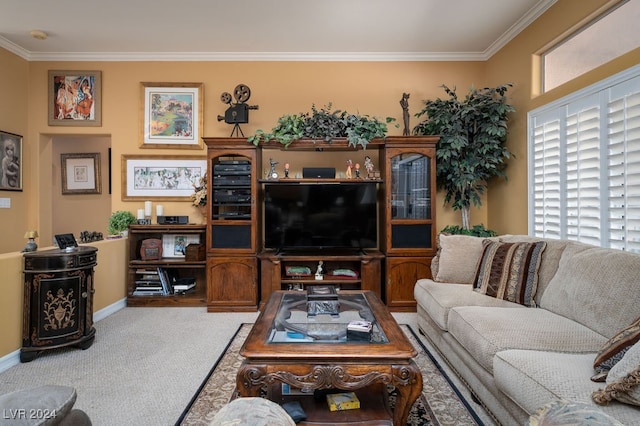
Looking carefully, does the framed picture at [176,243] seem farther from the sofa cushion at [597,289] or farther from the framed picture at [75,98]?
the sofa cushion at [597,289]

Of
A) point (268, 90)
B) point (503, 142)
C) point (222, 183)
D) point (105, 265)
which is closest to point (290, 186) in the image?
point (222, 183)

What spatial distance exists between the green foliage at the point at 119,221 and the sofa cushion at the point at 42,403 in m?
3.42

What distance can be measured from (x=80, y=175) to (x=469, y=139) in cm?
559

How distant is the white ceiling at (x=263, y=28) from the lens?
3219 mm

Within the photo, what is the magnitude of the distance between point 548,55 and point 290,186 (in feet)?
9.67

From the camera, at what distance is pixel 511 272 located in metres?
2.48

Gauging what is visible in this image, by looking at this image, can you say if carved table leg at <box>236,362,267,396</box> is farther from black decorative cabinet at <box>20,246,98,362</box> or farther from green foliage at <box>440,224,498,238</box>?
green foliage at <box>440,224,498,238</box>

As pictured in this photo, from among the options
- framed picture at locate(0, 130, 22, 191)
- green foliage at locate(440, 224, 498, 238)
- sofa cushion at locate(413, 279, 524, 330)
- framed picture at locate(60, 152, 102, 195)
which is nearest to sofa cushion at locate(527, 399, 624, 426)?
sofa cushion at locate(413, 279, 524, 330)

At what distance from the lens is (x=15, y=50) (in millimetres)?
4020

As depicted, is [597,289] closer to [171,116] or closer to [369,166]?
[369,166]

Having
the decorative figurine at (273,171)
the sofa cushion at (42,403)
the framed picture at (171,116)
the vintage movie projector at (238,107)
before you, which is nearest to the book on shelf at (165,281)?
the framed picture at (171,116)

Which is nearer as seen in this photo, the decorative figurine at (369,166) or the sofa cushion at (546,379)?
the sofa cushion at (546,379)

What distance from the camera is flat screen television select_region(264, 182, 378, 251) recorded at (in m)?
3.88

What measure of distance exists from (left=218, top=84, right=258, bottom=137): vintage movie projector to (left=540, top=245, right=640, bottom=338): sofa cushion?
3460 mm
